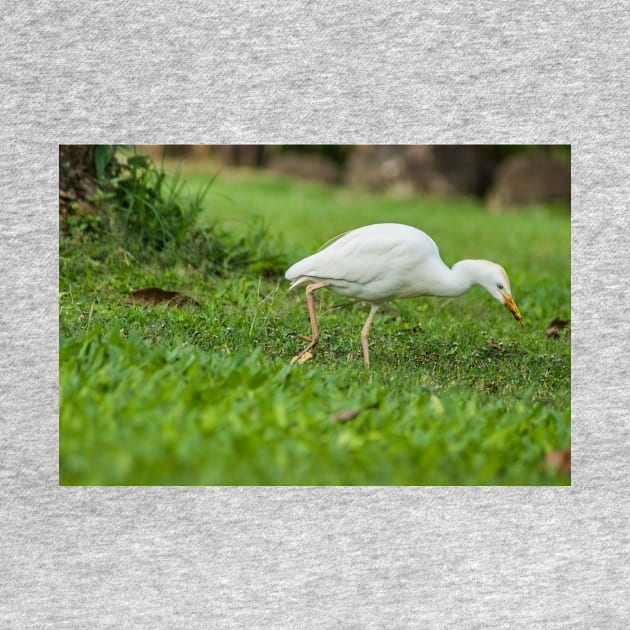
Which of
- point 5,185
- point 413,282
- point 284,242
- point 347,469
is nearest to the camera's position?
point 347,469

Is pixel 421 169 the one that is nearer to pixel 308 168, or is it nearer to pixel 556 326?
pixel 308 168

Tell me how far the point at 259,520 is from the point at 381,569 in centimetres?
40

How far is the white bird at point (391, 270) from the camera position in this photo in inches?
143

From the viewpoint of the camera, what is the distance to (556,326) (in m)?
4.51

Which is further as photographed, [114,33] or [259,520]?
[114,33]

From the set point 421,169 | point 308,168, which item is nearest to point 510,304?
point 421,169

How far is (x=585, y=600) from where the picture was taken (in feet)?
9.59

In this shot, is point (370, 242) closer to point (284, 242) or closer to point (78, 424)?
point (78, 424)

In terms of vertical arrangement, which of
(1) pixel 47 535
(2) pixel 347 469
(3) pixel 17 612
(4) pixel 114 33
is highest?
(4) pixel 114 33

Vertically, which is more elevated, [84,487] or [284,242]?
[284,242]

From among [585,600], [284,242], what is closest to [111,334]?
[585,600]

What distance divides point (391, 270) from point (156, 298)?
1.03 meters

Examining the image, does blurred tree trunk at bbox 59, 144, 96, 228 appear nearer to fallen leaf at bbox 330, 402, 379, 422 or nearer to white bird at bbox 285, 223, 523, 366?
white bird at bbox 285, 223, 523, 366

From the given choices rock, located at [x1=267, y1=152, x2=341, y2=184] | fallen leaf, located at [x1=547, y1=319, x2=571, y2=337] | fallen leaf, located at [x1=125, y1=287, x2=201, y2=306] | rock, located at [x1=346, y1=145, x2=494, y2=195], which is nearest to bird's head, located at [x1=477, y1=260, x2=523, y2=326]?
fallen leaf, located at [x1=547, y1=319, x2=571, y2=337]
